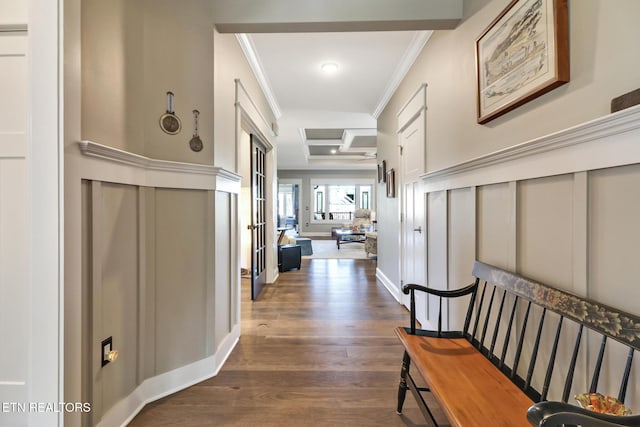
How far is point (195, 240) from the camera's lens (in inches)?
72.8

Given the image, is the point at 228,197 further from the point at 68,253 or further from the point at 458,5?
the point at 458,5

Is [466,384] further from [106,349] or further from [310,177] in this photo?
[310,177]

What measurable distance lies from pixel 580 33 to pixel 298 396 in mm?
2173

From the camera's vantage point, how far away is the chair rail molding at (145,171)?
1.27m

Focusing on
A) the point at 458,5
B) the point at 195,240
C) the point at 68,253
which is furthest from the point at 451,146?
the point at 68,253

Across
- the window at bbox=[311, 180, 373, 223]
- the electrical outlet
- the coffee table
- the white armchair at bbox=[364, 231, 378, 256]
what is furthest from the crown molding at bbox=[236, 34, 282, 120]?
the window at bbox=[311, 180, 373, 223]

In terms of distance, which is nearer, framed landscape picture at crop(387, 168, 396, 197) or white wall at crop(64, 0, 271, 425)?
white wall at crop(64, 0, 271, 425)

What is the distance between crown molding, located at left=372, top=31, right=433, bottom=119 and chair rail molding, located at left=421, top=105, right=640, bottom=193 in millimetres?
1423

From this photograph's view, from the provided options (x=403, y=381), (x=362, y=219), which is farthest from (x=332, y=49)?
(x=362, y=219)

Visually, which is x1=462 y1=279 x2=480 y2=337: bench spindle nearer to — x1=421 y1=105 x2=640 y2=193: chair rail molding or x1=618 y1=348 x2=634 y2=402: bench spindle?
x1=421 y1=105 x2=640 y2=193: chair rail molding

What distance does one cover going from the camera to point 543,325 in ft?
4.09

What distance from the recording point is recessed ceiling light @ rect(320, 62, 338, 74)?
9.67 ft

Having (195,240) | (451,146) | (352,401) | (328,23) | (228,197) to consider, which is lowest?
(352,401)

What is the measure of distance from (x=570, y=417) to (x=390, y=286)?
3.17 metres
